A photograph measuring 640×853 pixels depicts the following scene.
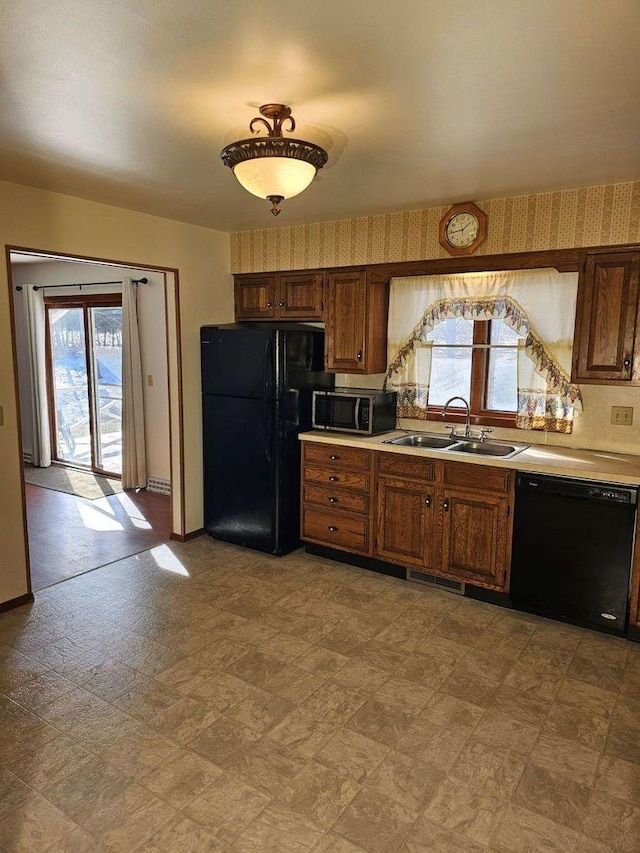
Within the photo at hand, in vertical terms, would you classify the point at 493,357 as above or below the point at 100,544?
above

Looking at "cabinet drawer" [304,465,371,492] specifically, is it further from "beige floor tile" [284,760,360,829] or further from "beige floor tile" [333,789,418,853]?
→ "beige floor tile" [333,789,418,853]

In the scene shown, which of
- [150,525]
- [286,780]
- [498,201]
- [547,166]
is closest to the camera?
[286,780]

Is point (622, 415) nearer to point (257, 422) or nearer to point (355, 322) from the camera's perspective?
point (355, 322)

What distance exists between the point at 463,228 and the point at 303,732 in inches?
114

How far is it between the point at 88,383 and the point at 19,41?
17.1ft

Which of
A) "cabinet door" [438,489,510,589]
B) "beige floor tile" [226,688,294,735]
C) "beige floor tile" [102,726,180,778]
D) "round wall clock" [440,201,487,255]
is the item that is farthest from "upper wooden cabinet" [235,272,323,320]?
"beige floor tile" [102,726,180,778]

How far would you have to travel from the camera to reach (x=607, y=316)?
3170 millimetres

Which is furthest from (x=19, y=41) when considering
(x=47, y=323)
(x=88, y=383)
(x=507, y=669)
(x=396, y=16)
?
(x=47, y=323)

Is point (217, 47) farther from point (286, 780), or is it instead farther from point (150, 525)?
point (150, 525)

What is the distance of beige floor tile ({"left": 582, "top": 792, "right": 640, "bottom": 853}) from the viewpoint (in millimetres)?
1834

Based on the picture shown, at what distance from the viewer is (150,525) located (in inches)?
192

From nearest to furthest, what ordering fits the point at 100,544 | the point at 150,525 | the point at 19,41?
1. the point at 19,41
2. the point at 100,544
3. the point at 150,525

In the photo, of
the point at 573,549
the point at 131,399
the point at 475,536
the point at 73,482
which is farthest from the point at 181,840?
the point at 73,482

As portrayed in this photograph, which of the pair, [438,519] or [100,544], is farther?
[100,544]
